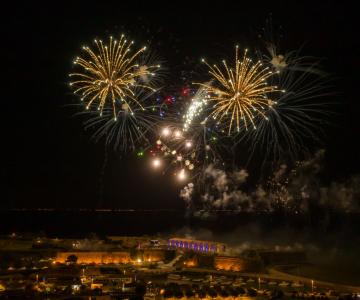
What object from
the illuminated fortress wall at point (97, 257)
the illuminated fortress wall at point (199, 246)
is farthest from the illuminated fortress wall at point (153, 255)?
the illuminated fortress wall at point (199, 246)

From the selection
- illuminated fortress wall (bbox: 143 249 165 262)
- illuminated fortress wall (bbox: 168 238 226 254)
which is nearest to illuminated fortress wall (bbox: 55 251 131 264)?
illuminated fortress wall (bbox: 143 249 165 262)

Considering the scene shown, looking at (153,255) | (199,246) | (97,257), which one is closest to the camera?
(97,257)

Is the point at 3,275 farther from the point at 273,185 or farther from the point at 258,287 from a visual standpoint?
the point at 273,185

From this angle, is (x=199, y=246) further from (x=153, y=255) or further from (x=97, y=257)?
(x=97, y=257)

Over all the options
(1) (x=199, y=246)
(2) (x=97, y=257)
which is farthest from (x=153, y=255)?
(2) (x=97, y=257)

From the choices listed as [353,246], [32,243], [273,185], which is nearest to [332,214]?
[273,185]

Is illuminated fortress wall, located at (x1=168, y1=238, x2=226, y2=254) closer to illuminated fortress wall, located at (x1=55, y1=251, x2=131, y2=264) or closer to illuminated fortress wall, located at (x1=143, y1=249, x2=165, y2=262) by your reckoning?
illuminated fortress wall, located at (x1=143, y1=249, x2=165, y2=262)

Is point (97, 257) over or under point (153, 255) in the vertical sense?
under
